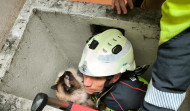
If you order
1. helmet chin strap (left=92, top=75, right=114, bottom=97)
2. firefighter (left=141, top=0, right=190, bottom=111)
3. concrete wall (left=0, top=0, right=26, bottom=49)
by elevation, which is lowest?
helmet chin strap (left=92, top=75, right=114, bottom=97)

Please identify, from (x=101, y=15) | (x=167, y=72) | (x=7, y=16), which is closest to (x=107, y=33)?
(x=101, y=15)

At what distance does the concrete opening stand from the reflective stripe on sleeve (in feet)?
1.80

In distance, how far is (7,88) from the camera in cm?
129

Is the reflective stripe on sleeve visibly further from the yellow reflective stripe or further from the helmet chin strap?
the helmet chin strap

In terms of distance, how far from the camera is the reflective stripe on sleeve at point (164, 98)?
2.77 feet

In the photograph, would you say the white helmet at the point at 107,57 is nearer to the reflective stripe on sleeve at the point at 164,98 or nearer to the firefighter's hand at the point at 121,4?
the firefighter's hand at the point at 121,4

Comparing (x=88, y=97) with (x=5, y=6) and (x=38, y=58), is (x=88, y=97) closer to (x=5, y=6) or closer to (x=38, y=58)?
(x=38, y=58)

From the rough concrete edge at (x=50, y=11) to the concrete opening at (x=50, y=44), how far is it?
3 centimetres

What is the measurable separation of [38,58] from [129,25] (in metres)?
0.83

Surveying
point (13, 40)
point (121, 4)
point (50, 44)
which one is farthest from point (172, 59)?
point (50, 44)

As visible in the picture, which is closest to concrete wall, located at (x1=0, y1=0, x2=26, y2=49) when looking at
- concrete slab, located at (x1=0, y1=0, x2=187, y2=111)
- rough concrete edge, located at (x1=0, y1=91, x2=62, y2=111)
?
concrete slab, located at (x1=0, y1=0, x2=187, y2=111)

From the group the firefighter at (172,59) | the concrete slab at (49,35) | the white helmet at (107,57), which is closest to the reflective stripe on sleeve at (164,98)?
the firefighter at (172,59)

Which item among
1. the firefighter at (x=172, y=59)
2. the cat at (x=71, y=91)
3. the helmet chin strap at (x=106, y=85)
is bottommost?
the cat at (x=71, y=91)

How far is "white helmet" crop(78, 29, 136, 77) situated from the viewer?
119cm
